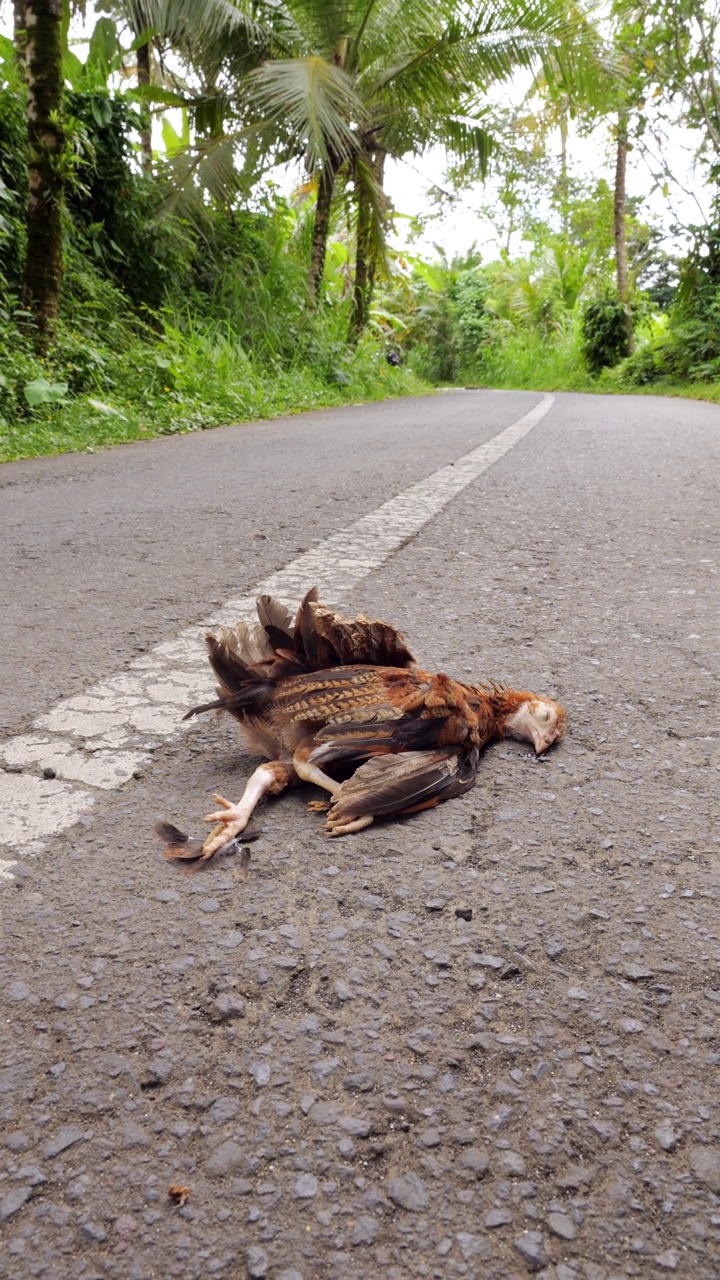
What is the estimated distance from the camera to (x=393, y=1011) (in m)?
1.30

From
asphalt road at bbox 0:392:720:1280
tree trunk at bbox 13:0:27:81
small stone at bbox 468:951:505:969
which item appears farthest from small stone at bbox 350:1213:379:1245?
tree trunk at bbox 13:0:27:81

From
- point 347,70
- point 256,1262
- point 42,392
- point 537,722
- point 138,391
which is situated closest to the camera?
point 256,1262

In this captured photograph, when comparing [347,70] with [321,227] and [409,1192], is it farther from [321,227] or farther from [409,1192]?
[409,1192]

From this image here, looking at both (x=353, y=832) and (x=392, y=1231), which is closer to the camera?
(x=392, y=1231)

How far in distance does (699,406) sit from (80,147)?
326 inches

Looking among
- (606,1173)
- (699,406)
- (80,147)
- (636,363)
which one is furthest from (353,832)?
(636,363)

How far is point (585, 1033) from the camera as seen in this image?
126 centimetres

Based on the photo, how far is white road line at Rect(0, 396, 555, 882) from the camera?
1781 mm

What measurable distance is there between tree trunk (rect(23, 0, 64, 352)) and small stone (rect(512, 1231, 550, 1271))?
8.73 m

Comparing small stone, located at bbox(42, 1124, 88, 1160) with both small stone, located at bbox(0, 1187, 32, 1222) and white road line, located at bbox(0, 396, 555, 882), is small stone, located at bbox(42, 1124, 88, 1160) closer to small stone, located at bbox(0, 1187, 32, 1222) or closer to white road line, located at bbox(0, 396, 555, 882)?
small stone, located at bbox(0, 1187, 32, 1222)

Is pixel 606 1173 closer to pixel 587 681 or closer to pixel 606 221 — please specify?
pixel 587 681

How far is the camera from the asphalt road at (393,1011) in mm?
1002

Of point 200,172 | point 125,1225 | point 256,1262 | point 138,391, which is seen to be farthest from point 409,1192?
point 200,172

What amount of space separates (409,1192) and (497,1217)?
0.10 metres
